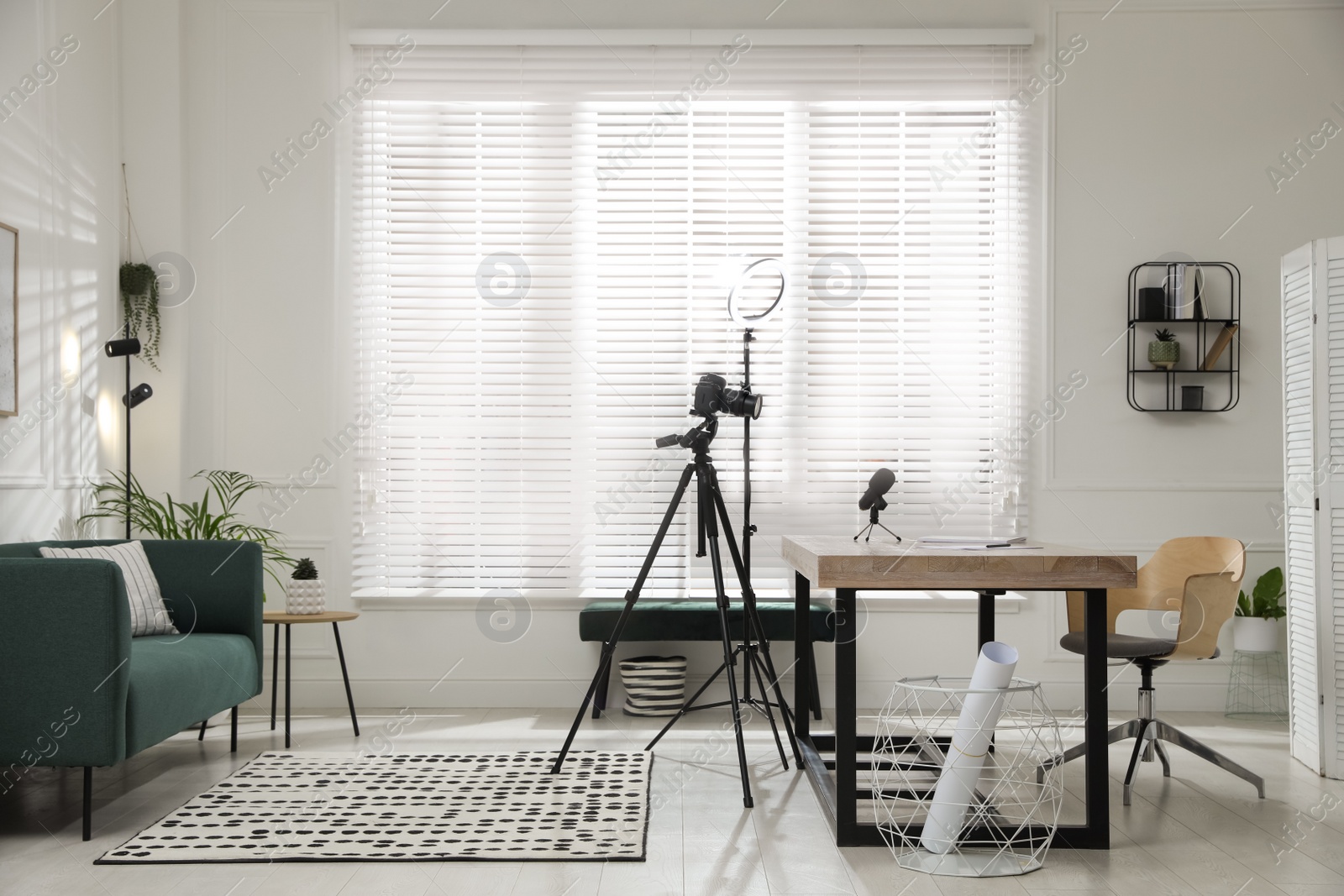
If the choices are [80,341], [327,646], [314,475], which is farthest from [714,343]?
[80,341]

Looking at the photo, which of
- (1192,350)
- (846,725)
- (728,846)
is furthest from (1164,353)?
(728,846)

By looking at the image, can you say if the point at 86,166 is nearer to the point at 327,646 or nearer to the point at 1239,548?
the point at 327,646

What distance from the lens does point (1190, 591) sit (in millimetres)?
3434

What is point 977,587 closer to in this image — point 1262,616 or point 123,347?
point 1262,616

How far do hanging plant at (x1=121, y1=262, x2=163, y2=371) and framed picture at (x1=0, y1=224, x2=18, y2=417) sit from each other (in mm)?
742

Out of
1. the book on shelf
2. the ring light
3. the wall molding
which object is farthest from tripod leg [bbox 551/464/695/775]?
the book on shelf

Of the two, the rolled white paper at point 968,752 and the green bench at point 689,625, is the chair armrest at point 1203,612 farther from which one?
the green bench at point 689,625

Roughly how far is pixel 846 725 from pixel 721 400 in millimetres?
1251

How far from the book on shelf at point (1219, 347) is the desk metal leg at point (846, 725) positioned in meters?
2.75

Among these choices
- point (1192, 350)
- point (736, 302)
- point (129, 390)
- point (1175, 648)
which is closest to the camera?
point (1175, 648)

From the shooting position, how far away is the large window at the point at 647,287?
4695mm

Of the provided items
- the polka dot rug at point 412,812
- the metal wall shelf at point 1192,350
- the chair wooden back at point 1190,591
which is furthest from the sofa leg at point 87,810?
the metal wall shelf at point 1192,350

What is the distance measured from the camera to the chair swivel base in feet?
10.4

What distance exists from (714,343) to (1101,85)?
2.07 metres
